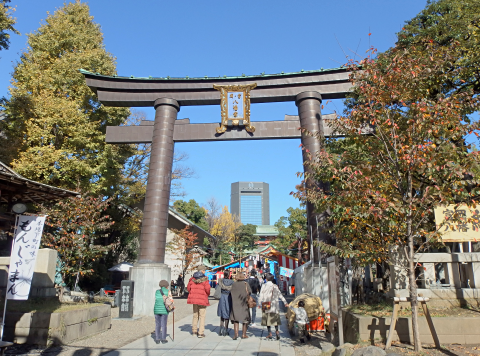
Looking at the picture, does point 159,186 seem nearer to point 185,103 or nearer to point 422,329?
point 185,103

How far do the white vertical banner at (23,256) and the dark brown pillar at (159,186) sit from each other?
7.61 meters

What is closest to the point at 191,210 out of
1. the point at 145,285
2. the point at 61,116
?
the point at 61,116

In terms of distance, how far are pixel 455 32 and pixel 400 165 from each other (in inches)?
341

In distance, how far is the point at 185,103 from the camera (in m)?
17.6

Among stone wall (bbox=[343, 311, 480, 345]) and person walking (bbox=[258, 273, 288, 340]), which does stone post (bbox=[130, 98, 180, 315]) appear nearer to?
person walking (bbox=[258, 273, 288, 340])

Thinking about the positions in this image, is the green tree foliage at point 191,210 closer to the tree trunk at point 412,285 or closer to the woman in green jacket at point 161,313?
the woman in green jacket at point 161,313

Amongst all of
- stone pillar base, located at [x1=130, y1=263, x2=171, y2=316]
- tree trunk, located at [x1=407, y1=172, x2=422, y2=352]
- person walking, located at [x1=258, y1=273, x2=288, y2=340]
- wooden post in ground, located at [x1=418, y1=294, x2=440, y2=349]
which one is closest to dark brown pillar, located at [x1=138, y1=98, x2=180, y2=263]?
stone pillar base, located at [x1=130, y1=263, x2=171, y2=316]

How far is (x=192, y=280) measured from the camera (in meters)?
9.38

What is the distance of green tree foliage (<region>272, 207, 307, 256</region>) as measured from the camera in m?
40.1

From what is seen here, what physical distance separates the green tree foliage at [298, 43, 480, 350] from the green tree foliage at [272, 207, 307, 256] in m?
30.2

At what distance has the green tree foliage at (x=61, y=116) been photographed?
1684cm

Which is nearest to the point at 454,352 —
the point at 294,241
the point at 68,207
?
the point at 68,207

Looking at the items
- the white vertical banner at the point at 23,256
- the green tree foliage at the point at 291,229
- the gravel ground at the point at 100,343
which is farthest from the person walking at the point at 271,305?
the green tree foliage at the point at 291,229

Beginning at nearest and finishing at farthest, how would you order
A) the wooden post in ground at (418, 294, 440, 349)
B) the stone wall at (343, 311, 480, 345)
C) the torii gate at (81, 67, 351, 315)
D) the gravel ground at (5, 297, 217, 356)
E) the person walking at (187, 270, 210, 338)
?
the wooden post in ground at (418, 294, 440, 349), the stone wall at (343, 311, 480, 345), the gravel ground at (5, 297, 217, 356), the person walking at (187, 270, 210, 338), the torii gate at (81, 67, 351, 315)
